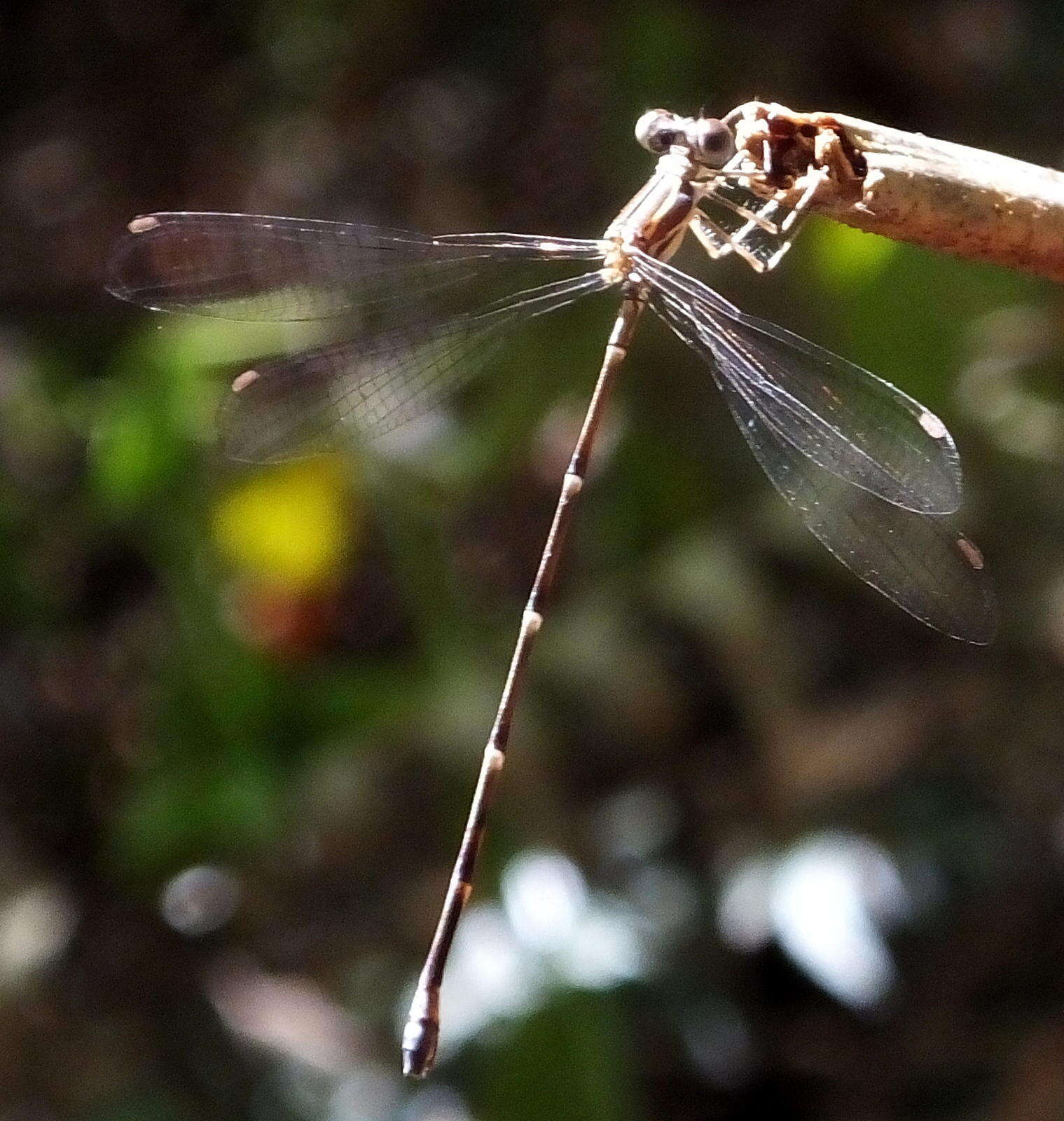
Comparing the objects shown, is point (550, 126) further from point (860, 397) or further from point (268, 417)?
point (860, 397)

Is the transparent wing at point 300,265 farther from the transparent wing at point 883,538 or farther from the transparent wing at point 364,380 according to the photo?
the transparent wing at point 883,538

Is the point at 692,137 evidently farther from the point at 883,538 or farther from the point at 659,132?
the point at 883,538

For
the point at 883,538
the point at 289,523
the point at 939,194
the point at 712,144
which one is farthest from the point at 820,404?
the point at 289,523

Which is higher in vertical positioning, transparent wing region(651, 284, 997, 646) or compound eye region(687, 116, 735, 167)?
compound eye region(687, 116, 735, 167)

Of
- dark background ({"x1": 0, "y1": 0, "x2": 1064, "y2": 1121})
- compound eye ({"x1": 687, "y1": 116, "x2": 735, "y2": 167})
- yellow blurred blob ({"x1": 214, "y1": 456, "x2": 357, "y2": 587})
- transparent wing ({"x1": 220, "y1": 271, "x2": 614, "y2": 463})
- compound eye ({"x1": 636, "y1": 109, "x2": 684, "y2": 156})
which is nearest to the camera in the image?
compound eye ({"x1": 687, "y1": 116, "x2": 735, "y2": 167})

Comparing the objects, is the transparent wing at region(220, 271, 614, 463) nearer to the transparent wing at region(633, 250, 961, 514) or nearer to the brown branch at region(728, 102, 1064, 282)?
the transparent wing at region(633, 250, 961, 514)

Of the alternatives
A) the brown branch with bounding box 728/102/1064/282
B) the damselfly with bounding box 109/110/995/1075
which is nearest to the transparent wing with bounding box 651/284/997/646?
the damselfly with bounding box 109/110/995/1075

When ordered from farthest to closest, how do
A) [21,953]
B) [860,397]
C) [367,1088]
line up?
[21,953] → [367,1088] → [860,397]

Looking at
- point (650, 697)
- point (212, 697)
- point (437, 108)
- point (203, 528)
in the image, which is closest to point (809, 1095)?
point (650, 697)
